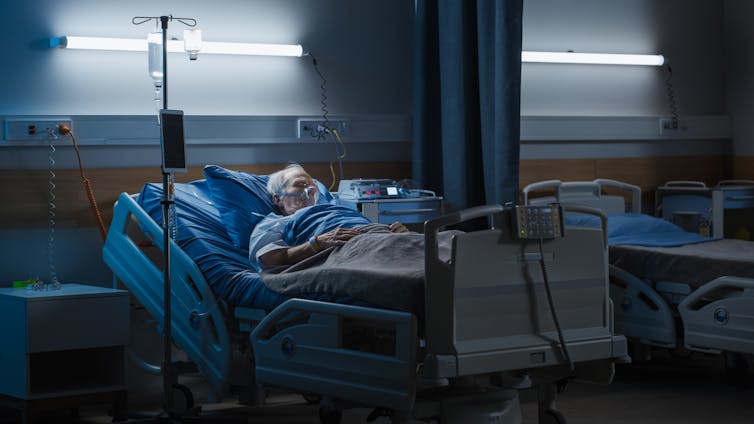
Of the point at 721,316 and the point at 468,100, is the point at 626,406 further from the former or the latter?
the point at 468,100

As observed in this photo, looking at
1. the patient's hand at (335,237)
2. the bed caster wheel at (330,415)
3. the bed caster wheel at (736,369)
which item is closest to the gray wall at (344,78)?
the patient's hand at (335,237)

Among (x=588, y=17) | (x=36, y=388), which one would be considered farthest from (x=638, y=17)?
(x=36, y=388)

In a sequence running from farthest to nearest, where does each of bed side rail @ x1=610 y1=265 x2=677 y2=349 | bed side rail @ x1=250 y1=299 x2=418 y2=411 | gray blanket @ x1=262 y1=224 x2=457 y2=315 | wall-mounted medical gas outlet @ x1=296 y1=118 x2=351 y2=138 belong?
wall-mounted medical gas outlet @ x1=296 y1=118 x2=351 y2=138
bed side rail @ x1=610 y1=265 x2=677 y2=349
gray blanket @ x1=262 y1=224 x2=457 y2=315
bed side rail @ x1=250 y1=299 x2=418 y2=411

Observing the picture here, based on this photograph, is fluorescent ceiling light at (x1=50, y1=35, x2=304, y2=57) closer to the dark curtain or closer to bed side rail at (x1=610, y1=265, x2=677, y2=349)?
the dark curtain

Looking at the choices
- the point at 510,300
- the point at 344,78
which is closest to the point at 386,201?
the point at 344,78

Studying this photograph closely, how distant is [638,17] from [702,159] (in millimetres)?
1010

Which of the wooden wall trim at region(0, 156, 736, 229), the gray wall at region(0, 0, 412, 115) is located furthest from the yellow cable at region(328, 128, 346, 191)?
the gray wall at region(0, 0, 412, 115)

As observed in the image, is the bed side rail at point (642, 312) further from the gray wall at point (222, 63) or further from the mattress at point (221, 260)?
the mattress at point (221, 260)

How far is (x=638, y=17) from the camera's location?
21.6ft

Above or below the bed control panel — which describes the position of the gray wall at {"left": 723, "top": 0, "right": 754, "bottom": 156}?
above

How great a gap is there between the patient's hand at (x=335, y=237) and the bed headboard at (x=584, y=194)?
2283mm

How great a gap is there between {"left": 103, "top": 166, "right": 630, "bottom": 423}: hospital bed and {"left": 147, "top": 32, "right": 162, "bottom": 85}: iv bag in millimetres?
1042

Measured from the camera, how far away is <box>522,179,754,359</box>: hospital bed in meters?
4.51

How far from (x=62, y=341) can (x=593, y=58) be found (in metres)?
3.60
